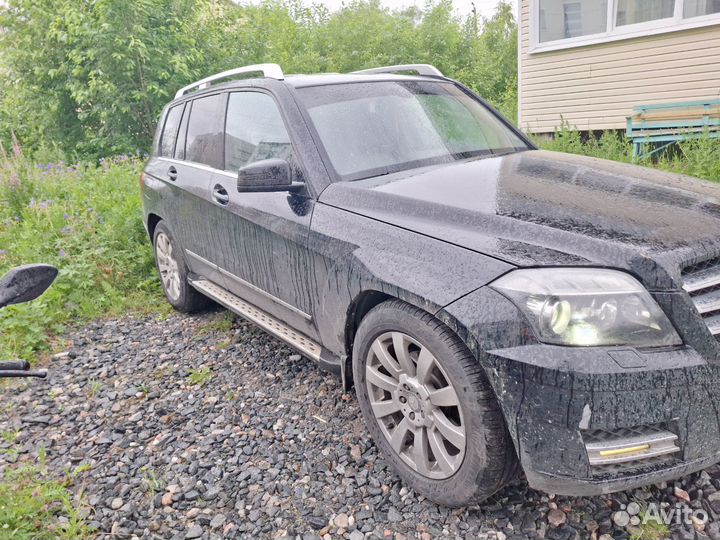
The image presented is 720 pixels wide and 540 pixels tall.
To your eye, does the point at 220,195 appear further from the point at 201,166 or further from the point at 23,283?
the point at 23,283

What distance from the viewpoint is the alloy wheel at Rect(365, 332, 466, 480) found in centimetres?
206

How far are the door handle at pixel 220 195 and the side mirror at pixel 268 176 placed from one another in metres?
0.71

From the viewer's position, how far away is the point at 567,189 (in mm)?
2398

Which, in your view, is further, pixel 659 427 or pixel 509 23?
pixel 509 23

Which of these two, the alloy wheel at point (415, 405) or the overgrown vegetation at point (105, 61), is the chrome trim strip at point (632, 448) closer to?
the alloy wheel at point (415, 405)

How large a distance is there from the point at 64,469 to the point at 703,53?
350 inches

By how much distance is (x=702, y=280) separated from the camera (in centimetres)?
180

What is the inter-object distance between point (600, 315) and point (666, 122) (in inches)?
285

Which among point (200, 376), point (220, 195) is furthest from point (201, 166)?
point (200, 376)

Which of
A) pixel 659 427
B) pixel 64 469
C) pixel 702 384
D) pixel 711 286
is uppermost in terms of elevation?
pixel 711 286

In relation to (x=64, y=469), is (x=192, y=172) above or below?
above

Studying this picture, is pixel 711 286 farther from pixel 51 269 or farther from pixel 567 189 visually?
pixel 51 269

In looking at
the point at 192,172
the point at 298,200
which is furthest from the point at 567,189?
the point at 192,172

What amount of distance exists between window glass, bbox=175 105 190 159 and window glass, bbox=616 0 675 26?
7.17 metres
